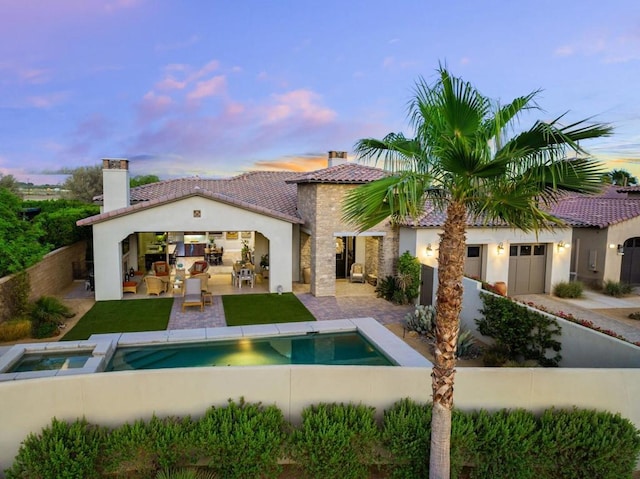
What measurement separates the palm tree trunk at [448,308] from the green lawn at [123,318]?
11660 millimetres

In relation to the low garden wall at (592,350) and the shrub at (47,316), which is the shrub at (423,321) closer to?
the low garden wall at (592,350)

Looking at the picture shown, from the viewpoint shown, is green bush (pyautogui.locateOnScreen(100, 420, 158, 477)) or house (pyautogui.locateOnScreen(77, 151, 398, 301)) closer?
green bush (pyautogui.locateOnScreen(100, 420, 158, 477))

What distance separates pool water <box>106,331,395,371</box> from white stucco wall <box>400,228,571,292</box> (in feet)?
22.1

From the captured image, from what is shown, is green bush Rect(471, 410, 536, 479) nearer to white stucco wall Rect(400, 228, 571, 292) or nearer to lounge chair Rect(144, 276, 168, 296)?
white stucco wall Rect(400, 228, 571, 292)

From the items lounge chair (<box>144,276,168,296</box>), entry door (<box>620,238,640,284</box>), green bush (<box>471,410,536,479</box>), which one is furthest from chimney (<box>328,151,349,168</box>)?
green bush (<box>471,410,536,479</box>)

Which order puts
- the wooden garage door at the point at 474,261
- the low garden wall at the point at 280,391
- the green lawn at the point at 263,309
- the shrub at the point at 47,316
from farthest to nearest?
1. the wooden garage door at the point at 474,261
2. the green lawn at the point at 263,309
3. the shrub at the point at 47,316
4. the low garden wall at the point at 280,391

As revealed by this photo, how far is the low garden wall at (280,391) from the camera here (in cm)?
750

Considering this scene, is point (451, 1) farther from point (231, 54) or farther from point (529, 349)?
point (529, 349)

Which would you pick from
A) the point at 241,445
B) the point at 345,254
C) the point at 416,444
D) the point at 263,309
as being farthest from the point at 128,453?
the point at 345,254

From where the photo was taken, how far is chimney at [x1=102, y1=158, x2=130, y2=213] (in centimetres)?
2258

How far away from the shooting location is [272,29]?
21.1 meters

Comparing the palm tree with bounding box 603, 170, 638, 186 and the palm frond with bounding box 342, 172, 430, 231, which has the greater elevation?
the palm tree with bounding box 603, 170, 638, 186

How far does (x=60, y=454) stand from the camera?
6852mm

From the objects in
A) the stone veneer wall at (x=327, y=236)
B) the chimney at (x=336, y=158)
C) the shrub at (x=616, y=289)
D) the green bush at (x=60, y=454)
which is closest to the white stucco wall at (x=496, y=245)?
the stone veneer wall at (x=327, y=236)
